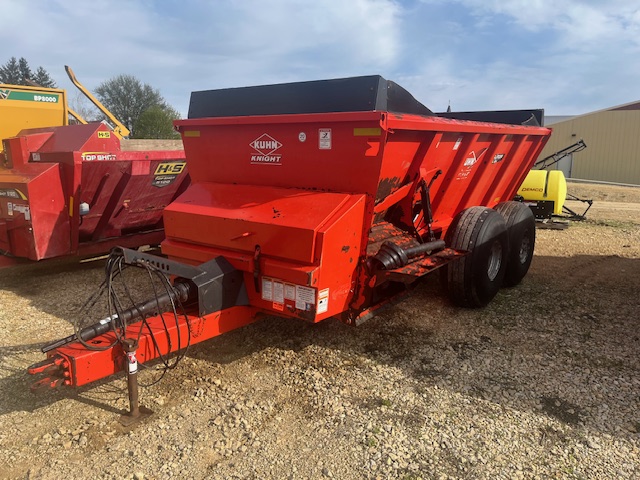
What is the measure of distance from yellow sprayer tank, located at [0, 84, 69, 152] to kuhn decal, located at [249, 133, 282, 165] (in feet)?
15.8

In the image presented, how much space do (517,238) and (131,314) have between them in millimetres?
4235

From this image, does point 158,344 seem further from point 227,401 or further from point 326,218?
point 326,218

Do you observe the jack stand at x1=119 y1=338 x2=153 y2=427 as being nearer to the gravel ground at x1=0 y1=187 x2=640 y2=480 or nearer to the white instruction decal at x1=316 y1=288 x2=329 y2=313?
the gravel ground at x1=0 y1=187 x2=640 y2=480

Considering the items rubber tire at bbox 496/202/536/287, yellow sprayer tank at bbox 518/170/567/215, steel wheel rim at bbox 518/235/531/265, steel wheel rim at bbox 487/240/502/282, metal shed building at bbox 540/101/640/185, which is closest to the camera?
steel wheel rim at bbox 487/240/502/282

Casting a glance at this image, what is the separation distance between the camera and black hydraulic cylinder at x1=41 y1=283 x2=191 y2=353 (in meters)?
2.82

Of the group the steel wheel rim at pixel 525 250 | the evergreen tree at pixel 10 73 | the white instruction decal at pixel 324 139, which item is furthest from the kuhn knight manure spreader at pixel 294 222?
the evergreen tree at pixel 10 73

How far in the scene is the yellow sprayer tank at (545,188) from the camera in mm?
Result: 9727

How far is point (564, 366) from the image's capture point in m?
3.71

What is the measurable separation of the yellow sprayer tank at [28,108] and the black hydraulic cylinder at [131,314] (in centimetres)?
510

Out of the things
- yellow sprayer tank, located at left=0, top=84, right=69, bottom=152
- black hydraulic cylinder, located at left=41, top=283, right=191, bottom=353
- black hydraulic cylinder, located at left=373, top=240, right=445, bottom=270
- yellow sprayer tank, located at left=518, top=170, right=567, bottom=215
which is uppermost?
yellow sprayer tank, located at left=0, top=84, right=69, bottom=152

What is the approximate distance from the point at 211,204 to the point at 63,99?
5.08 m

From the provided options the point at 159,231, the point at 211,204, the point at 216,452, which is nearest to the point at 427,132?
the point at 211,204

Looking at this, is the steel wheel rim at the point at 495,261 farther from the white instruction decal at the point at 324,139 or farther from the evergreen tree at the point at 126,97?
the evergreen tree at the point at 126,97

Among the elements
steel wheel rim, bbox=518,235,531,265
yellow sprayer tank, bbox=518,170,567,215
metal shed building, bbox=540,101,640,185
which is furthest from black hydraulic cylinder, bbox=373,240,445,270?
metal shed building, bbox=540,101,640,185
